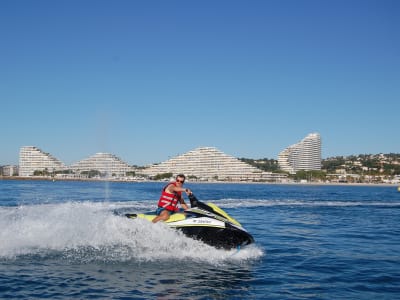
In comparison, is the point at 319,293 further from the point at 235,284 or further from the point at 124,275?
the point at 124,275

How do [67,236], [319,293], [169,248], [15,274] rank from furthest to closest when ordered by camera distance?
[67,236]
[169,248]
[15,274]
[319,293]

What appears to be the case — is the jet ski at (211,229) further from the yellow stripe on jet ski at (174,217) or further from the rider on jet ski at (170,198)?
the rider on jet ski at (170,198)

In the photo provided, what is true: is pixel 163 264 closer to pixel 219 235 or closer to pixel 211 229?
pixel 211 229

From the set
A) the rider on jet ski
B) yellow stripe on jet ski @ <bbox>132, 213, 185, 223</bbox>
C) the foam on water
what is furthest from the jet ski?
the rider on jet ski

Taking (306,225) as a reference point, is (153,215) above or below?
above

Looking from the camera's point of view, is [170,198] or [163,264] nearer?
[163,264]

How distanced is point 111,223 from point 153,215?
47.2 inches

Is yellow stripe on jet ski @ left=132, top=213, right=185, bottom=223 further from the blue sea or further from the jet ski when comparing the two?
the blue sea

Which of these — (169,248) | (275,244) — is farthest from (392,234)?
(169,248)

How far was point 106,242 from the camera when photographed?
12.2 meters

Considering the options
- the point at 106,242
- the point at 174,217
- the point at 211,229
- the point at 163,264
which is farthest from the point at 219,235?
the point at 106,242

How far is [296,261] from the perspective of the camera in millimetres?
11867

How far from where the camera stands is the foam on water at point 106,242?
11391 millimetres

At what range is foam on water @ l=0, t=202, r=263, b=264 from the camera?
1139 cm
